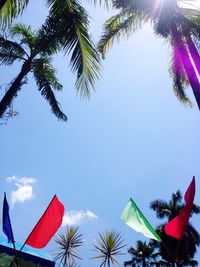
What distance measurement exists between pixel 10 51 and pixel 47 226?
21.8ft

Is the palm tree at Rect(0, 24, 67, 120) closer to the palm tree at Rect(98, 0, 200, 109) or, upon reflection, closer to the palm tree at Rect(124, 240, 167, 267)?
the palm tree at Rect(98, 0, 200, 109)

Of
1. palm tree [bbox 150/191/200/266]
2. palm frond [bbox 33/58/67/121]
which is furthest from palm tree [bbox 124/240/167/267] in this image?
palm frond [bbox 33/58/67/121]

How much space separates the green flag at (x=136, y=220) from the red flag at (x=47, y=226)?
1.83 metres

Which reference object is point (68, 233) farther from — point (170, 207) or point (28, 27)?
point (170, 207)

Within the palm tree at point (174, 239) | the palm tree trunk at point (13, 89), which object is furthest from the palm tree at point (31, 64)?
the palm tree at point (174, 239)

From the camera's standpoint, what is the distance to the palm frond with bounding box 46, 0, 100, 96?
7195 mm

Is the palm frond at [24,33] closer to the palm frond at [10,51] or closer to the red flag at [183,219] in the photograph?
the palm frond at [10,51]

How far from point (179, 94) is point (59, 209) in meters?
6.00

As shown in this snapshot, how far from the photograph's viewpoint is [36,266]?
16.8 m

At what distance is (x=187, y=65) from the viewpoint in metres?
9.62

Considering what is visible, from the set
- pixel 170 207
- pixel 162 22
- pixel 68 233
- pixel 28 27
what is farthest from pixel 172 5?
pixel 170 207

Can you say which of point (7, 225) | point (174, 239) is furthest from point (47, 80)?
point (174, 239)

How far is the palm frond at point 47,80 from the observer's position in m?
14.0

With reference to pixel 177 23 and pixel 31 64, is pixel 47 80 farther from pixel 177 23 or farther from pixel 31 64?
pixel 177 23
